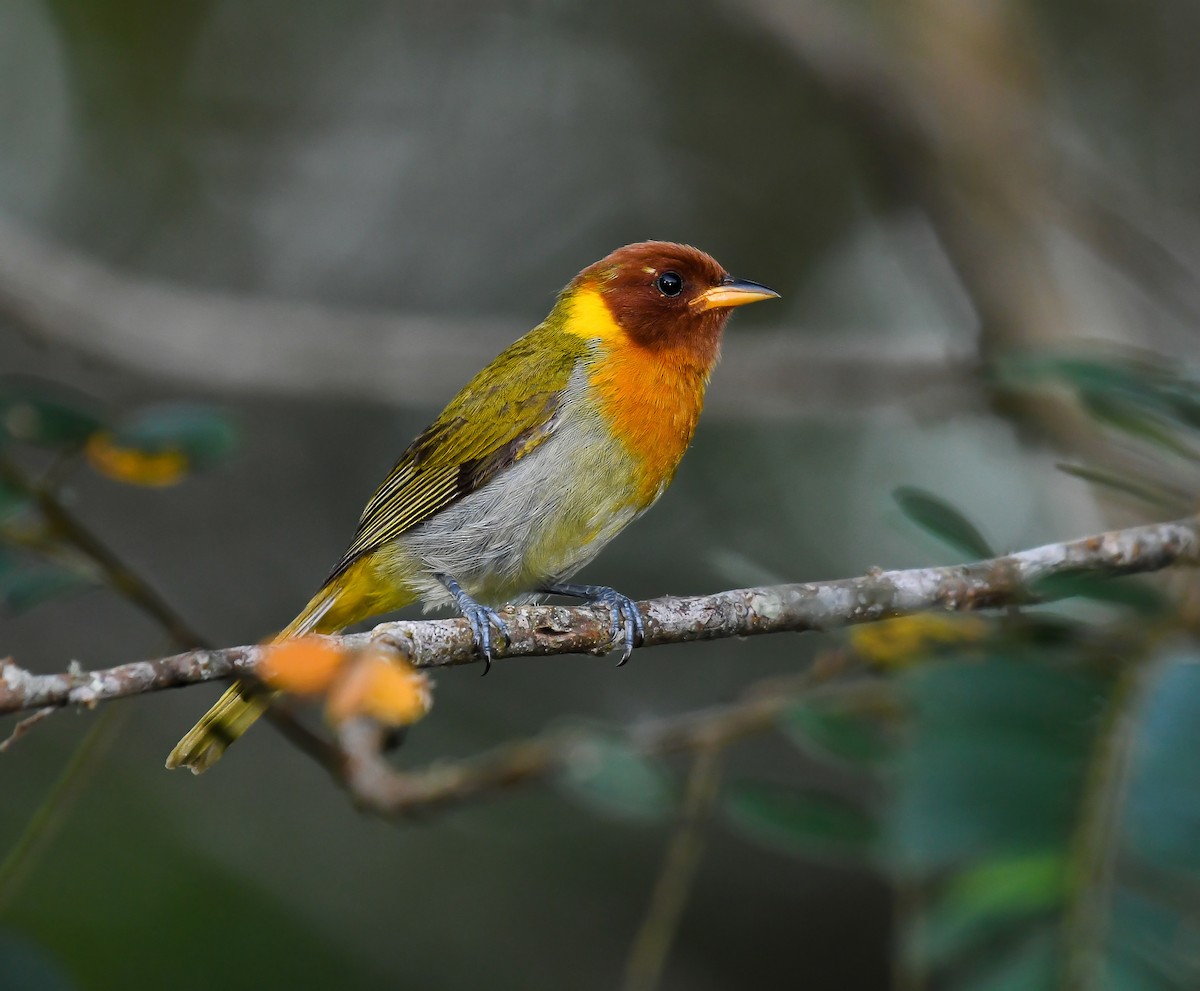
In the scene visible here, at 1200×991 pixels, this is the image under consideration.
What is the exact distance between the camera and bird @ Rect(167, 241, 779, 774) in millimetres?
3715

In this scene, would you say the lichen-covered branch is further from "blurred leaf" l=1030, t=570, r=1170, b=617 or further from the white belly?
the white belly

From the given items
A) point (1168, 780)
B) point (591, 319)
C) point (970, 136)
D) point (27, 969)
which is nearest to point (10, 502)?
point (27, 969)

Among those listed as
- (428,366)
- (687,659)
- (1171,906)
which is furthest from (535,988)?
(1171,906)

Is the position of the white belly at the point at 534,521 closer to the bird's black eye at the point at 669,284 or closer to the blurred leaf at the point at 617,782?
the bird's black eye at the point at 669,284

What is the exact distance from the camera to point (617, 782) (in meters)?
2.01

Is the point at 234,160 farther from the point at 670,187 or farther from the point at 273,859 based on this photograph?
the point at 273,859

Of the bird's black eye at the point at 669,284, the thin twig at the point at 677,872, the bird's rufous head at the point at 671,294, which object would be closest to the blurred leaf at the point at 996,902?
the thin twig at the point at 677,872

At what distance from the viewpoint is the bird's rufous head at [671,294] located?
4.14 meters

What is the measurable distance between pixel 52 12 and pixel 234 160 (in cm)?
137

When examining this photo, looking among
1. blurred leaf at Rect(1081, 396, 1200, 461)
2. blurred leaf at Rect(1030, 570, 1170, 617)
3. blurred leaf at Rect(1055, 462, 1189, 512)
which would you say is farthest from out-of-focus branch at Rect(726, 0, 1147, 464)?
blurred leaf at Rect(1030, 570, 1170, 617)

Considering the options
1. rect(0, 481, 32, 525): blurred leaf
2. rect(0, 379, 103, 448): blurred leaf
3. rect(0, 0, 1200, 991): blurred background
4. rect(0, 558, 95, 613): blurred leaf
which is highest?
rect(0, 379, 103, 448): blurred leaf

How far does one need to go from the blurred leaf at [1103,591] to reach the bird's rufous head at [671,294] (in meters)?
2.09

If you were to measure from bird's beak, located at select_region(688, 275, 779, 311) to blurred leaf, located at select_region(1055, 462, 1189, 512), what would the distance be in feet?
4.89

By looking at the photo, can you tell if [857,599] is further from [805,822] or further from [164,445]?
[164,445]
